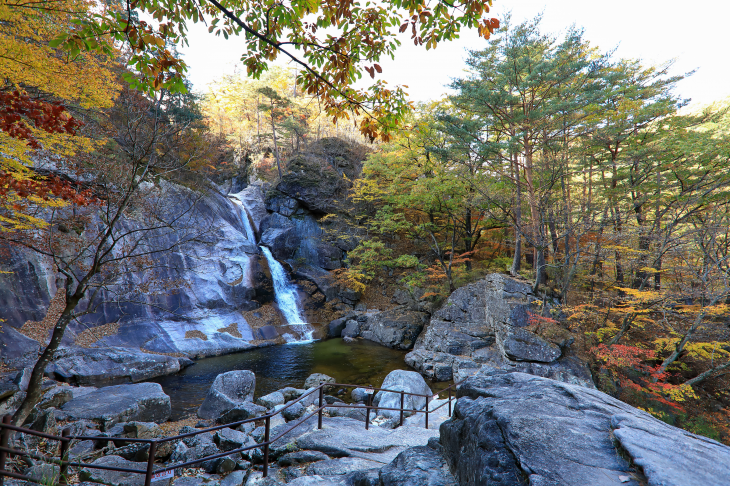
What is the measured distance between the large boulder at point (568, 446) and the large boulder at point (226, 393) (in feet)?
22.3

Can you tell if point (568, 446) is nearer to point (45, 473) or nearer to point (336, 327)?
point (45, 473)

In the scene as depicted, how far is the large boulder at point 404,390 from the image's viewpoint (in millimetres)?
9211

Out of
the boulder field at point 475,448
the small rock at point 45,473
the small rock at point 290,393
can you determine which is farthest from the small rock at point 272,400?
the small rock at point 45,473

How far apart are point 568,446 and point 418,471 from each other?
Answer: 1492mm

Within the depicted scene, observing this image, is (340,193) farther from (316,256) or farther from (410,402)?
(410,402)

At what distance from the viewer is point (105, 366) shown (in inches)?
412

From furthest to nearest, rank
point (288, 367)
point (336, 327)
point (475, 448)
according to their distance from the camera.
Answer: point (336, 327), point (288, 367), point (475, 448)

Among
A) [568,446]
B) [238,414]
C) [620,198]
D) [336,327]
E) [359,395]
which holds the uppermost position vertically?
[620,198]

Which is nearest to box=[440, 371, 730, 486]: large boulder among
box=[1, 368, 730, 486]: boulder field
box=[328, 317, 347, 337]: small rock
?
box=[1, 368, 730, 486]: boulder field

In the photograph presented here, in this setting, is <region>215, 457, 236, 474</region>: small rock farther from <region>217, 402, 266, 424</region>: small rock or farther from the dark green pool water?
the dark green pool water

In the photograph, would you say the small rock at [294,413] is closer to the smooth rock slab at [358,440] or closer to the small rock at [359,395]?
the smooth rock slab at [358,440]

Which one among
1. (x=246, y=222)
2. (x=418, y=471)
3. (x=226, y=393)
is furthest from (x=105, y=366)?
(x=246, y=222)

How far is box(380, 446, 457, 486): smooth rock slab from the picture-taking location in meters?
3.04

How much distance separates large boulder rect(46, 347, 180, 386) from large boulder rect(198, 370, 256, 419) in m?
3.93
